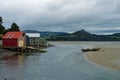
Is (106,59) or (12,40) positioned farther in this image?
(12,40)

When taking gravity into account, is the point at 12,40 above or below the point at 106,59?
above

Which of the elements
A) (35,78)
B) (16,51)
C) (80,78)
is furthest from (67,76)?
(16,51)

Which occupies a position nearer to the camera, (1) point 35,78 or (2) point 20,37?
(1) point 35,78

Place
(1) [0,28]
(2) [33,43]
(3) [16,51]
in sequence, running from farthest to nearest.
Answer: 1. (2) [33,43]
2. (1) [0,28]
3. (3) [16,51]

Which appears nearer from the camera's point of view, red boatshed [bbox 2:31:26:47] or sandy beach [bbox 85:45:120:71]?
sandy beach [bbox 85:45:120:71]

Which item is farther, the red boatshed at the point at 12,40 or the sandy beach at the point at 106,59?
the red boatshed at the point at 12,40

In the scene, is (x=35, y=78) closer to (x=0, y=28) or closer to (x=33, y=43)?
(x=0, y=28)

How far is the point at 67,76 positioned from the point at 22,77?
5105 mm

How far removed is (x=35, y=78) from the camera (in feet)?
92.2

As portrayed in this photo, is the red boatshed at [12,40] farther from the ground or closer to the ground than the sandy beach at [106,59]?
farther from the ground

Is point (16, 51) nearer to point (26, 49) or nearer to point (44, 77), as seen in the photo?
point (26, 49)

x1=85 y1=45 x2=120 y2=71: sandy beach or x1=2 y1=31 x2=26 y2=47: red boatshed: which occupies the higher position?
x1=2 y1=31 x2=26 y2=47: red boatshed

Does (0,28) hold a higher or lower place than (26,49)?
higher

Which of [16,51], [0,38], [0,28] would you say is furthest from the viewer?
[0,28]
